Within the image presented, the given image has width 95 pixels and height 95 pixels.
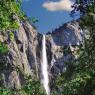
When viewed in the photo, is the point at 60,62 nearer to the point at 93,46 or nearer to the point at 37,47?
the point at 37,47

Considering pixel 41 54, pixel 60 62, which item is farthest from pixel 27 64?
pixel 60 62

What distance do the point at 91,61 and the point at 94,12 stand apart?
522cm

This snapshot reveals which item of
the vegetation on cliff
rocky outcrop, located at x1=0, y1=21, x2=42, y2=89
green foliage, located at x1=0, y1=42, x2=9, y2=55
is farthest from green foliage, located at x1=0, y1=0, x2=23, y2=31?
rocky outcrop, located at x1=0, y1=21, x2=42, y2=89

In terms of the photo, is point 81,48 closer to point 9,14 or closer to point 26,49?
point 9,14

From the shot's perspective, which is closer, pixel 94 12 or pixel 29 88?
pixel 29 88

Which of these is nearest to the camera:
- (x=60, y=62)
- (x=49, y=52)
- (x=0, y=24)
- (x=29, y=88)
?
(x=0, y=24)

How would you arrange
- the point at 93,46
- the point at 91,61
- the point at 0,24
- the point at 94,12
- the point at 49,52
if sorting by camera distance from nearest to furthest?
the point at 0,24 < the point at 94,12 < the point at 93,46 < the point at 91,61 < the point at 49,52

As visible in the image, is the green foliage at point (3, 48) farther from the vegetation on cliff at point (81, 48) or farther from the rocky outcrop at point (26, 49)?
the rocky outcrop at point (26, 49)

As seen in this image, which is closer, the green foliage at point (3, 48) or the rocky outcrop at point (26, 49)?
Answer: the green foliage at point (3, 48)

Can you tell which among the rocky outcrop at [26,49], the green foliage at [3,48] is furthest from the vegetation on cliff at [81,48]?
the rocky outcrop at [26,49]

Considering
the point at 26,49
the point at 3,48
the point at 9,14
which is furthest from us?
the point at 26,49

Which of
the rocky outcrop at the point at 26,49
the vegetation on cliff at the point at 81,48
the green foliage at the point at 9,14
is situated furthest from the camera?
the rocky outcrop at the point at 26,49

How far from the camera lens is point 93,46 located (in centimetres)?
2502

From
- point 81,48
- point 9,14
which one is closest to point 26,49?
point 81,48
